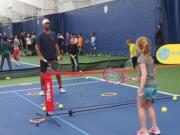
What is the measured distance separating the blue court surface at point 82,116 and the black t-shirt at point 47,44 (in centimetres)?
108

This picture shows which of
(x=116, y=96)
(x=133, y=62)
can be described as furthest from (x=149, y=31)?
(x=116, y=96)

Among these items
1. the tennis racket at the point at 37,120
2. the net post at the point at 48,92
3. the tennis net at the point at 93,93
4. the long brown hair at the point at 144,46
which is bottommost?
the tennis racket at the point at 37,120

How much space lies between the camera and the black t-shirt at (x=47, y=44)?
901cm

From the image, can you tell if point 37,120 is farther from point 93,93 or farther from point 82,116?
point 93,93

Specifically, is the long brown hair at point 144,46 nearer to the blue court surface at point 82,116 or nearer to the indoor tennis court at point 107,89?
the indoor tennis court at point 107,89

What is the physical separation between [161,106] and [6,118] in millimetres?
3260

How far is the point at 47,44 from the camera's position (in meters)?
9.02

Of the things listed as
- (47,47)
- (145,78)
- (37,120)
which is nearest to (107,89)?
(47,47)

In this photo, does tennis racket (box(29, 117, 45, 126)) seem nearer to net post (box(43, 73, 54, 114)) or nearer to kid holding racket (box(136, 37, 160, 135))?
net post (box(43, 73, 54, 114))

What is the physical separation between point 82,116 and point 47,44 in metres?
2.67

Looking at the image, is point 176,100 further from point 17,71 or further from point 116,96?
point 17,71

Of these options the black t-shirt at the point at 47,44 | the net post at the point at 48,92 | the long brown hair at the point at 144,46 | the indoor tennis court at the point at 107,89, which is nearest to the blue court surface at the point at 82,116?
the indoor tennis court at the point at 107,89

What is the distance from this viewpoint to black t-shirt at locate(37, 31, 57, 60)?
9008 mm

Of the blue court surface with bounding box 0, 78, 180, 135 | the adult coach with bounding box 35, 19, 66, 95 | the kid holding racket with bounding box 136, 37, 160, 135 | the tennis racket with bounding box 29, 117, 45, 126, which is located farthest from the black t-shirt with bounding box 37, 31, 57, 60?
the kid holding racket with bounding box 136, 37, 160, 135
